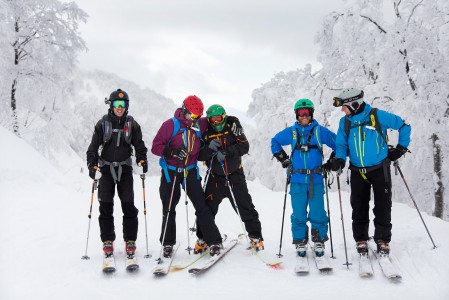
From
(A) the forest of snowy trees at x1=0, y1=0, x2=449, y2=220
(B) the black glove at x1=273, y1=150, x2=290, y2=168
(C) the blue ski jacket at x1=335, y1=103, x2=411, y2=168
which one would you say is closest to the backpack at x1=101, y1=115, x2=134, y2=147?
(B) the black glove at x1=273, y1=150, x2=290, y2=168

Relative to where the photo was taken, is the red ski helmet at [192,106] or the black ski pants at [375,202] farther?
the red ski helmet at [192,106]

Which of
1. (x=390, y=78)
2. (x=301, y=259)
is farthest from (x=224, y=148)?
(x=390, y=78)

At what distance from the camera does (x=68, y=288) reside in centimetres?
516

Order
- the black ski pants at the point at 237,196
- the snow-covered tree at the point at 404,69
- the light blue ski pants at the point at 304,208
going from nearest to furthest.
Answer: the light blue ski pants at the point at 304,208
the black ski pants at the point at 237,196
the snow-covered tree at the point at 404,69

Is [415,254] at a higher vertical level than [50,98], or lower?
lower

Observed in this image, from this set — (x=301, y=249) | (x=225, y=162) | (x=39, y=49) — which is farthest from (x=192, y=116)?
(x=39, y=49)

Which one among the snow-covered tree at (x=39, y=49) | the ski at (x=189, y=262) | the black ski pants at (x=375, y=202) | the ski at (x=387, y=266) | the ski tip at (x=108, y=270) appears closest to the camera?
the ski at (x=387, y=266)

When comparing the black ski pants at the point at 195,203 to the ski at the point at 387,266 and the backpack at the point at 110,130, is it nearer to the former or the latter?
the backpack at the point at 110,130

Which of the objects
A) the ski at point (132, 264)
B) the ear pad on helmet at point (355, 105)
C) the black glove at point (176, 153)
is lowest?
the ski at point (132, 264)

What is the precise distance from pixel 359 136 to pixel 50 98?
57.6 ft

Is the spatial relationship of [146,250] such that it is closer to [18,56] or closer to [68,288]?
[68,288]

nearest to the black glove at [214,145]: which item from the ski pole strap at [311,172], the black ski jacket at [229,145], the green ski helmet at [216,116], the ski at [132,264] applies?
the black ski jacket at [229,145]

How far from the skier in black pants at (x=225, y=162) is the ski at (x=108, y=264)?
1350 millimetres

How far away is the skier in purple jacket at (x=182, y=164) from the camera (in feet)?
20.7
